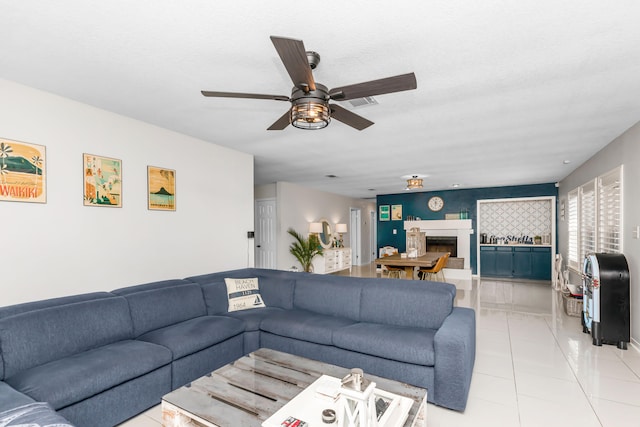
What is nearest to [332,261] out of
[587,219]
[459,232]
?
[459,232]

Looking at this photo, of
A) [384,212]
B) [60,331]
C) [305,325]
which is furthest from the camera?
[384,212]

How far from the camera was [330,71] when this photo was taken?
2262 mm

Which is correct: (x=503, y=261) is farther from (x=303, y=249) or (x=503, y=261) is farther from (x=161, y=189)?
(x=161, y=189)

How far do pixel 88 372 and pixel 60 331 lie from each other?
51 cm

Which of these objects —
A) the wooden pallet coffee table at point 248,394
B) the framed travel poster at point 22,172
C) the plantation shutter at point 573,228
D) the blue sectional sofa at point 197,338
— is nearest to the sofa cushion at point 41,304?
the blue sectional sofa at point 197,338

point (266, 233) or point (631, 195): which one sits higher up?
point (631, 195)

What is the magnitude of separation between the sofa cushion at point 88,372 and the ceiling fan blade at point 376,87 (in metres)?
2.28

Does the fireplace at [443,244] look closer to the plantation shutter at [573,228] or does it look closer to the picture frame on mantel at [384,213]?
the picture frame on mantel at [384,213]

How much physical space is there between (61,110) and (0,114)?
0.43 metres

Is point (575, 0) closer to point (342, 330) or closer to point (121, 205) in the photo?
point (342, 330)

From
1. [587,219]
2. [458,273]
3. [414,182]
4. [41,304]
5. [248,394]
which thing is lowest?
[458,273]

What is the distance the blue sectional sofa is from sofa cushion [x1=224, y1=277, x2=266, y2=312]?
8 centimetres

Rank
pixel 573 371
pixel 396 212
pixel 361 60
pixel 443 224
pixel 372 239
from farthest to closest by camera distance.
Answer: pixel 372 239, pixel 396 212, pixel 443 224, pixel 573 371, pixel 361 60

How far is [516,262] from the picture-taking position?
7.98 m
